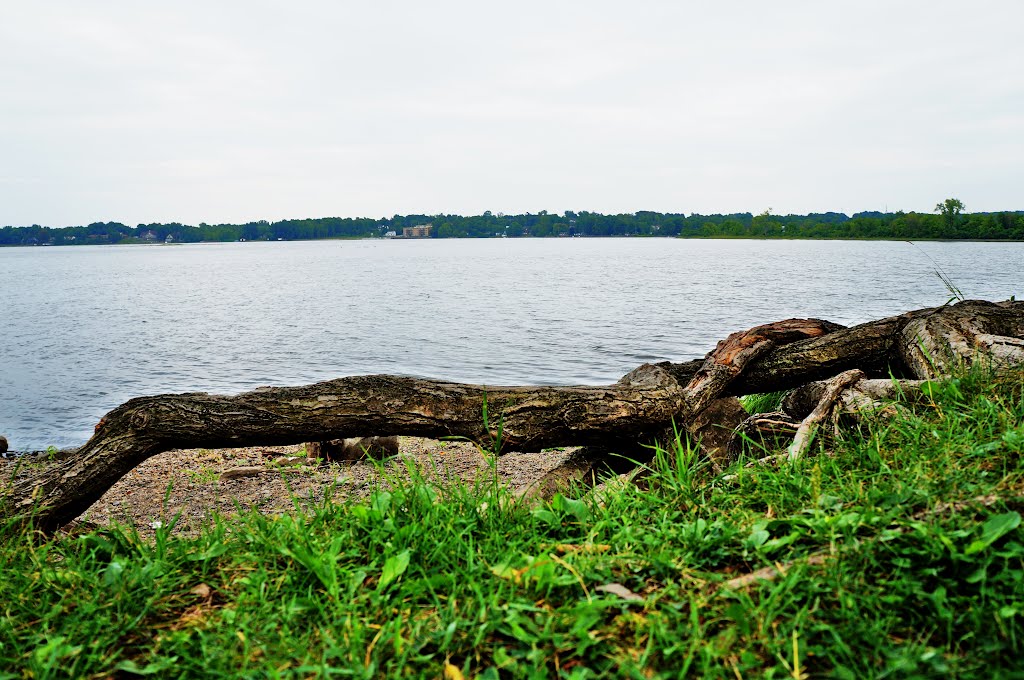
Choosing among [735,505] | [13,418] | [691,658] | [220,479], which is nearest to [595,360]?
[220,479]

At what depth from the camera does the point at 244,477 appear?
828 centimetres

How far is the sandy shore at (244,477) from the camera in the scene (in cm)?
712

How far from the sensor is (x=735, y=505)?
11.2 feet

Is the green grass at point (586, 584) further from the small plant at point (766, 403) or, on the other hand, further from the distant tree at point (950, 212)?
the distant tree at point (950, 212)

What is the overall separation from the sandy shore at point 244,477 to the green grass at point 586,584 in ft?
10.4

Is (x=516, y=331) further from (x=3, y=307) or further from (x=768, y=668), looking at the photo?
(x=3, y=307)

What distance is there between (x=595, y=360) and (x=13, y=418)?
12579 mm

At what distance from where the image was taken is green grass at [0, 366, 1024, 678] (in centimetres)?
230

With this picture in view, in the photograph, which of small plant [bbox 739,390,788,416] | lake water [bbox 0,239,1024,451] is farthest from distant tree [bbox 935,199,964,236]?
small plant [bbox 739,390,788,416]

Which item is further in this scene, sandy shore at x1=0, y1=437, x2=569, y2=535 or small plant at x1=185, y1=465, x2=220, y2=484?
small plant at x1=185, y1=465, x2=220, y2=484

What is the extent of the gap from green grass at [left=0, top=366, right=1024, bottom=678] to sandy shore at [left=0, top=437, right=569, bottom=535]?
3.18 meters

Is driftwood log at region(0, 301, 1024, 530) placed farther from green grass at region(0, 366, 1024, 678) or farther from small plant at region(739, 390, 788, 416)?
small plant at region(739, 390, 788, 416)

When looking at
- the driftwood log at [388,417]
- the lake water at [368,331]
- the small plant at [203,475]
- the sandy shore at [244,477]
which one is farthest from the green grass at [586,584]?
the lake water at [368,331]

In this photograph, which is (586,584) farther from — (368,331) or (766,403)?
(368,331)
